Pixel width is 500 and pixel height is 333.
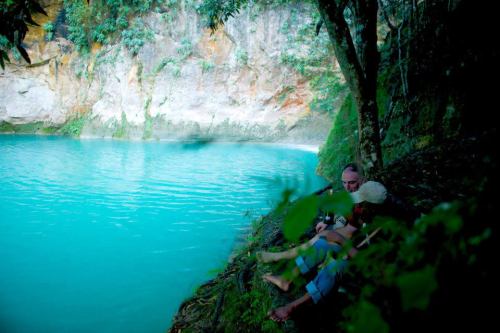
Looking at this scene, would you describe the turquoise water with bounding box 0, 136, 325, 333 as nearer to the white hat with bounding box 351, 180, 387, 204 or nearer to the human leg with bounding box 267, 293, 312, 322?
the white hat with bounding box 351, 180, 387, 204

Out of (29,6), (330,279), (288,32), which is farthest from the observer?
(288,32)

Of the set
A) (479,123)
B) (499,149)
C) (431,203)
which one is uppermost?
(479,123)

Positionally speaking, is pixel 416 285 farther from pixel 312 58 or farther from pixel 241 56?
pixel 241 56

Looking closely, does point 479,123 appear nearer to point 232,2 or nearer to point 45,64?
point 232,2

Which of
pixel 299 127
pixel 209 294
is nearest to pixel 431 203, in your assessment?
pixel 209 294

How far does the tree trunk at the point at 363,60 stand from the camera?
3.81 meters

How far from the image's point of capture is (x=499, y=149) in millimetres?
851

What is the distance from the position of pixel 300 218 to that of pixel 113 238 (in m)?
7.91

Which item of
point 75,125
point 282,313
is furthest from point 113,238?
point 75,125

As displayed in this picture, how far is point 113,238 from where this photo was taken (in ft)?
25.2

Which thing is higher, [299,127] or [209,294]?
[299,127]

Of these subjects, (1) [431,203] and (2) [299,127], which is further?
(2) [299,127]

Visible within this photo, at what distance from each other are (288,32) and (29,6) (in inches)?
1237

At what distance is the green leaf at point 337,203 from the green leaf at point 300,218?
46 mm
